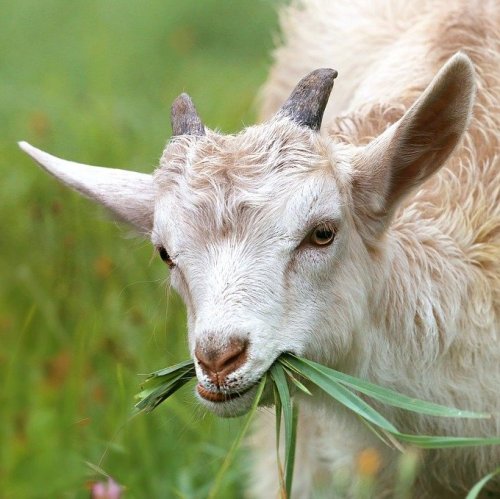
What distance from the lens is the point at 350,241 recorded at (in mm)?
4969

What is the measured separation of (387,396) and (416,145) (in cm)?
95

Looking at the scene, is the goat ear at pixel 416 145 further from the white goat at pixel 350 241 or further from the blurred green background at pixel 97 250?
the blurred green background at pixel 97 250

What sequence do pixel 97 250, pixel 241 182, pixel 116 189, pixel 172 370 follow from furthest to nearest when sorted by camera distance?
pixel 97 250, pixel 116 189, pixel 172 370, pixel 241 182

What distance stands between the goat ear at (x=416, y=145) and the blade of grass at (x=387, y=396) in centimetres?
69

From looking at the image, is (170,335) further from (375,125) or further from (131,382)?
(375,125)

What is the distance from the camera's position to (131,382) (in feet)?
21.6

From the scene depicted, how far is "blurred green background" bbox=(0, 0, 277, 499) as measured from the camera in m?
6.09

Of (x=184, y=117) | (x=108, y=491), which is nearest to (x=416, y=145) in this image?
(x=184, y=117)

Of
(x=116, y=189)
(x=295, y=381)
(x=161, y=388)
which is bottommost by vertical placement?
(x=161, y=388)

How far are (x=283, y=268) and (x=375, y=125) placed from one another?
1.31 metres

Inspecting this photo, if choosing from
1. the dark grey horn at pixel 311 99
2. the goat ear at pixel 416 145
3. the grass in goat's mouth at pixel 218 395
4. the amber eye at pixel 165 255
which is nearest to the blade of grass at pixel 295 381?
the grass in goat's mouth at pixel 218 395

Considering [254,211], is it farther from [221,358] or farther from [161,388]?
[161,388]

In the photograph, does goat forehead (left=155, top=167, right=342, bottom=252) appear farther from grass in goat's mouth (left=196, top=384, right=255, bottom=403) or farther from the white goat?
grass in goat's mouth (left=196, top=384, right=255, bottom=403)

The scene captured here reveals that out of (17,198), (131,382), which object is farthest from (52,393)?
(17,198)
